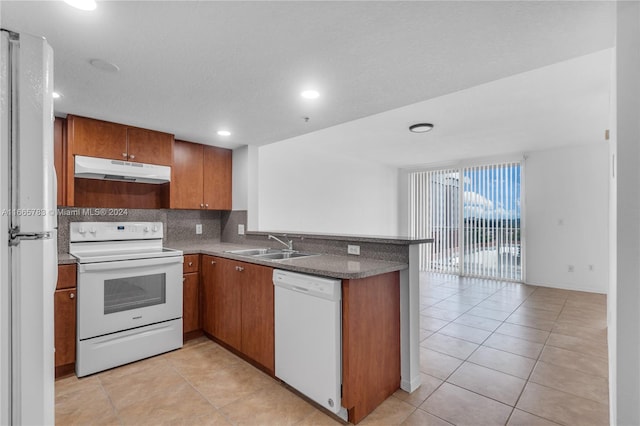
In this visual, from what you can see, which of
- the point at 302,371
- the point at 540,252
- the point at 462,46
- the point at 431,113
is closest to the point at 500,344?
the point at 302,371

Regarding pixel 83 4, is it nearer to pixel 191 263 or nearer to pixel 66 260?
pixel 66 260

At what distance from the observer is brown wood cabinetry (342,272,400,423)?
6.07ft

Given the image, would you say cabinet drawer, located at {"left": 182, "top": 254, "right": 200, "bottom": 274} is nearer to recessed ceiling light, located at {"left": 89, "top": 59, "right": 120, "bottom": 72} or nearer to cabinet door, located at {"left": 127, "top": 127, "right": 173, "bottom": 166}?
cabinet door, located at {"left": 127, "top": 127, "right": 173, "bottom": 166}

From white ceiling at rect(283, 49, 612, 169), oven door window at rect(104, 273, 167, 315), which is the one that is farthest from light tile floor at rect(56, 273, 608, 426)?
white ceiling at rect(283, 49, 612, 169)

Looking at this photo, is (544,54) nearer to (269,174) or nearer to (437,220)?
(269,174)

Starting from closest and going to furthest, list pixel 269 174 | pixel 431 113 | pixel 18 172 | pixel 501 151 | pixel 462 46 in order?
pixel 18 172 → pixel 462 46 → pixel 431 113 → pixel 269 174 → pixel 501 151

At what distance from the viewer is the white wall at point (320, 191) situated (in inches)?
187

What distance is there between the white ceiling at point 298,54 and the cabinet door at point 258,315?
139cm

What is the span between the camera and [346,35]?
1590 mm

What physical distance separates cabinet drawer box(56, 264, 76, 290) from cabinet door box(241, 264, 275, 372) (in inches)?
52.2

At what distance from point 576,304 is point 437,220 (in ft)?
10.0

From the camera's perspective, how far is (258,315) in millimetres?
2479

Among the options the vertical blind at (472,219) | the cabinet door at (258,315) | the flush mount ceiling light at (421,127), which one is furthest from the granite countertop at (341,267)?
the vertical blind at (472,219)

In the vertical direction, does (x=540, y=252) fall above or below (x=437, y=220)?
below
